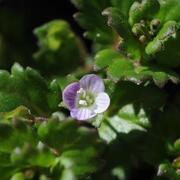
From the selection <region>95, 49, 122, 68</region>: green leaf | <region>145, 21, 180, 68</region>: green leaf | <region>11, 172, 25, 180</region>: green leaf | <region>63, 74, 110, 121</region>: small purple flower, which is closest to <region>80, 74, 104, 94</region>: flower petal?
<region>63, 74, 110, 121</region>: small purple flower

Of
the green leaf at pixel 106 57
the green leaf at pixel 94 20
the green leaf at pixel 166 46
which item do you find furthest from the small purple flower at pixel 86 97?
the green leaf at pixel 94 20

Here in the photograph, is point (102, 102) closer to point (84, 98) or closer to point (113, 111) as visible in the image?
point (84, 98)

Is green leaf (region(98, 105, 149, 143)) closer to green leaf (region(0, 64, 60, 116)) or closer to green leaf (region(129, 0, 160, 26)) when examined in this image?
green leaf (region(0, 64, 60, 116))

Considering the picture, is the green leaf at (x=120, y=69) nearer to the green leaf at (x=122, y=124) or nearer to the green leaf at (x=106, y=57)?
the green leaf at (x=106, y=57)

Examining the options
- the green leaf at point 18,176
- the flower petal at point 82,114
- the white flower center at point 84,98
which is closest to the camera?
the green leaf at point 18,176

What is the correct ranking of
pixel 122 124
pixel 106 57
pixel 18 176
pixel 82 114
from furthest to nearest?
1. pixel 122 124
2. pixel 106 57
3. pixel 82 114
4. pixel 18 176

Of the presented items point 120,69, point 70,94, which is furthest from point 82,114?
point 120,69

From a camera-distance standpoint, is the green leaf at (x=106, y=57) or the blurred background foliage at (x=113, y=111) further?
the green leaf at (x=106, y=57)

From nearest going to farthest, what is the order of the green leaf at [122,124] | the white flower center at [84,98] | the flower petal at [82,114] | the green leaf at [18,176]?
the green leaf at [18,176], the flower petal at [82,114], the white flower center at [84,98], the green leaf at [122,124]
